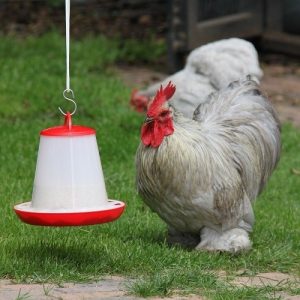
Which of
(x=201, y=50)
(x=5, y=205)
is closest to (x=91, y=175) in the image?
(x=5, y=205)

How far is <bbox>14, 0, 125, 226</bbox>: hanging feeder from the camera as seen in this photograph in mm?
5258

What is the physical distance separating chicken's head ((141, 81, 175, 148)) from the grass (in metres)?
0.66

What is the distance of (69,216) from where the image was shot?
519cm

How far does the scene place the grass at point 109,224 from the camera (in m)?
5.56

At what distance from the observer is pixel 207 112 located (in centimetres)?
656

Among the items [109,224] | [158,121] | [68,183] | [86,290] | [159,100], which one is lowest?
[109,224]

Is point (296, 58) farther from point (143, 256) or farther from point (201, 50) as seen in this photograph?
point (143, 256)

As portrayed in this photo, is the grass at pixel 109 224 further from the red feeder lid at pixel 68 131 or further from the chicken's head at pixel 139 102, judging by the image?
the red feeder lid at pixel 68 131

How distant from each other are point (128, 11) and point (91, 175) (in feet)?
37.9

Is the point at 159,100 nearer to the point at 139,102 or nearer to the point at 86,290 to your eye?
the point at 86,290

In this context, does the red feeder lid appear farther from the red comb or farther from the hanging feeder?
the red comb

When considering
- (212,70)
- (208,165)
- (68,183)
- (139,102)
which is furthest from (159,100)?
(139,102)

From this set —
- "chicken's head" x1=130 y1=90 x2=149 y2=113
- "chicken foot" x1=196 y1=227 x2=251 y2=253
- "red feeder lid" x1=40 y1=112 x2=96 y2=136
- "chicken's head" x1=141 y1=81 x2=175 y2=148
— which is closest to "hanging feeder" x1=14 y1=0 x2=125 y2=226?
"red feeder lid" x1=40 y1=112 x2=96 y2=136

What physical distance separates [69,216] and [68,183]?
0.70ft
